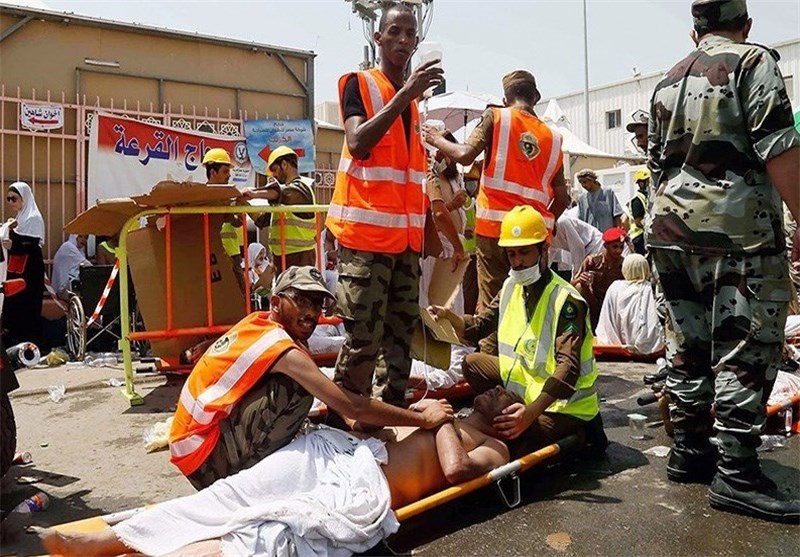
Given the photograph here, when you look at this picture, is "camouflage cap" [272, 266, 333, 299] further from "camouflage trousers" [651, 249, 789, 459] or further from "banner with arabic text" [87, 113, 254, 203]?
"banner with arabic text" [87, 113, 254, 203]

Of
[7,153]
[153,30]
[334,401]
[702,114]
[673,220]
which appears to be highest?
[153,30]

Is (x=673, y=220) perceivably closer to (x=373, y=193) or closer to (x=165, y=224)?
(x=373, y=193)

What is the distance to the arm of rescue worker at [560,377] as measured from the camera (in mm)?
3117

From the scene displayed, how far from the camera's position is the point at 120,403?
16.1 feet

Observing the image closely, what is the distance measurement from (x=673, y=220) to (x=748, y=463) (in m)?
1.04

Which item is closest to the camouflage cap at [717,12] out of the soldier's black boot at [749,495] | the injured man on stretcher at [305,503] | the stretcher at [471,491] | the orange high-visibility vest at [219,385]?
the soldier's black boot at [749,495]

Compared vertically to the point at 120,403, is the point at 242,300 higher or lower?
higher

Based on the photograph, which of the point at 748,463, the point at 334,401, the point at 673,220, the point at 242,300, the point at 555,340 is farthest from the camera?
the point at 242,300

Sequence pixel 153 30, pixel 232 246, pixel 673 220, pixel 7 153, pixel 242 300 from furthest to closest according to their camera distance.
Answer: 1. pixel 153 30
2. pixel 7 153
3. pixel 232 246
4. pixel 242 300
5. pixel 673 220

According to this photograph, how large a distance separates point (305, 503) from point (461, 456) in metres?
0.73

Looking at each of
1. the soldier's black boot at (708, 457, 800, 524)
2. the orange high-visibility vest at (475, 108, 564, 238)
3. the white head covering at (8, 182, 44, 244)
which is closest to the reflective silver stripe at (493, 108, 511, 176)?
the orange high-visibility vest at (475, 108, 564, 238)

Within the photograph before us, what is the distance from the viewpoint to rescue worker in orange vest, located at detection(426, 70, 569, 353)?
4.29m

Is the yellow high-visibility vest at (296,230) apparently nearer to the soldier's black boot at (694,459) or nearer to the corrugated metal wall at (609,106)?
the soldier's black boot at (694,459)

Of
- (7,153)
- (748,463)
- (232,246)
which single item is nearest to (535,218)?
(748,463)
